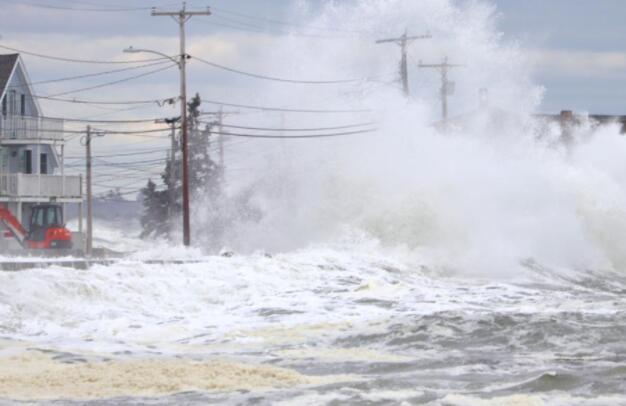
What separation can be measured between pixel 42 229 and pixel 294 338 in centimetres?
2454

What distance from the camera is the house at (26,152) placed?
157 feet

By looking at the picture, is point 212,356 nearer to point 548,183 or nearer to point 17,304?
point 17,304

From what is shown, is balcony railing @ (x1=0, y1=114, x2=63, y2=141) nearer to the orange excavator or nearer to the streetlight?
the orange excavator

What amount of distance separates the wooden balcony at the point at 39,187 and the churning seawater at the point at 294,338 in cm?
1797

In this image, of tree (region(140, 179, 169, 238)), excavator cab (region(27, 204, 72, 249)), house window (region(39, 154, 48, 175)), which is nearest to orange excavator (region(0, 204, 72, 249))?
excavator cab (region(27, 204, 72, 249))

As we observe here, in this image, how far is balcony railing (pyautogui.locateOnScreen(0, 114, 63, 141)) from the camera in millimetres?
51562

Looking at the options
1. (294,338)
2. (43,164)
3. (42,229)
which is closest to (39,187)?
(42,229)

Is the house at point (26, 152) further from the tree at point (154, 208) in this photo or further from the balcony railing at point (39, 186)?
the tree at point (154, 208)

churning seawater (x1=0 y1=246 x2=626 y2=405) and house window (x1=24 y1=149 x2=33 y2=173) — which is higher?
house window (x1=24 y1=149 x2=33 y2=173)

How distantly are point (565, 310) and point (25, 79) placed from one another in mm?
35423

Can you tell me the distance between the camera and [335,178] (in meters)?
45.0

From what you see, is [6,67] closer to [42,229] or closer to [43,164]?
[43,164]

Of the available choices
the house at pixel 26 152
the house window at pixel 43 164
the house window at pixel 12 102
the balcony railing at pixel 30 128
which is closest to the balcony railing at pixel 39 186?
the house at pixel 26 152

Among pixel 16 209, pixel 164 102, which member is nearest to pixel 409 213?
pixel 164 102
